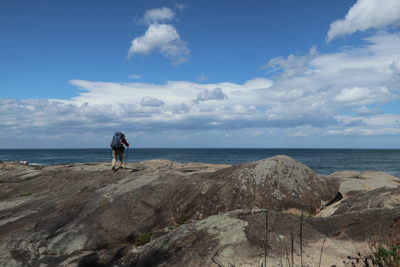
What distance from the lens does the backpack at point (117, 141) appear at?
17.3 m

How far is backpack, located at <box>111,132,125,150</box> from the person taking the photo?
56.7ft

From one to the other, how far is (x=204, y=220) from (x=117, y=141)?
12.6 metres

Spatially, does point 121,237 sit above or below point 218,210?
below

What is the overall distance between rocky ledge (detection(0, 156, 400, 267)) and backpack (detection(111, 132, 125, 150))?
347cm

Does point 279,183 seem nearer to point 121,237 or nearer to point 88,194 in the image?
point 121,237

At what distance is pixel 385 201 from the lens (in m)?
8.65

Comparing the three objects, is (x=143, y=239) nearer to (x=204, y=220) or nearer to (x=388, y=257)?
(x=204, y=220)

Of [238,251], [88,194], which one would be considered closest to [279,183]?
[238,251]

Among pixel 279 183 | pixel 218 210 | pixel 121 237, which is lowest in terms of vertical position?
pixel 121 237

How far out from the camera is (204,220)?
641 cm

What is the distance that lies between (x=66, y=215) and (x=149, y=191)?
363 centimetres

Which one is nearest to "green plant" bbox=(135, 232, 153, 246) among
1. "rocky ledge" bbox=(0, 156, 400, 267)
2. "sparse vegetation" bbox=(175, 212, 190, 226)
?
"rocky ledge" bbox=(0, 156, 400, 267)

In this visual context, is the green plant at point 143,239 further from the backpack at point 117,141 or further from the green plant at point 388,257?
the backpack at point 117,141

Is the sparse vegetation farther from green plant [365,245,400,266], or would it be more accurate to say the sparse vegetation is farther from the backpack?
the backpack
